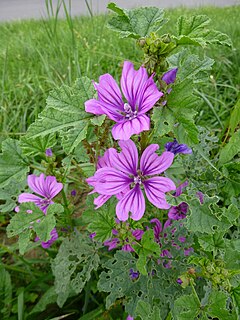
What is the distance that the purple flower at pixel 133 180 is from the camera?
2.67 feet

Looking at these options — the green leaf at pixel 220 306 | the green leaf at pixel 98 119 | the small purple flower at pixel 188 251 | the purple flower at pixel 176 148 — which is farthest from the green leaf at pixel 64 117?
the small purple flower at pixel 188 251

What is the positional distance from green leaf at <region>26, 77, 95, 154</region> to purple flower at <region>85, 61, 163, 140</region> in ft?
0.09

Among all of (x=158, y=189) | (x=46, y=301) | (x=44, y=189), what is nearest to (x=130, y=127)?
(x=158, y=189)

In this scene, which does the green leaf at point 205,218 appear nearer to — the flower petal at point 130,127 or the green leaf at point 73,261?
the flower petal at point 130,127

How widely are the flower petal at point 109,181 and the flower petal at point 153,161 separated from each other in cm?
4

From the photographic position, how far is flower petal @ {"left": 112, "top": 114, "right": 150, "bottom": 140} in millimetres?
725

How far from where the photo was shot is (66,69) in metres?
2.49

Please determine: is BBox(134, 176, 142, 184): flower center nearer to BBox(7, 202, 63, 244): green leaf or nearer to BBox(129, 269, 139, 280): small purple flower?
BBox(7, 202, 63, 244): green leaf

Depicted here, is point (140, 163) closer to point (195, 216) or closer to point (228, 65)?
point (195, 216)

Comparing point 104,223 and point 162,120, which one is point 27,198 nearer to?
point 104,223

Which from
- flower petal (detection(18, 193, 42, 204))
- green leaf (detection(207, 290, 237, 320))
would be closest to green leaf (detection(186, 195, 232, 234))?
green leaf (detection(207, 290, 237, 320))

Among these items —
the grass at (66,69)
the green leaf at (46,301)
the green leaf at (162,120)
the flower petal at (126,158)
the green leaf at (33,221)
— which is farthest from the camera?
the grass at (66,69)

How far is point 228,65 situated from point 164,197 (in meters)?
1.91

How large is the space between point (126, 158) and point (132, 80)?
146mm
